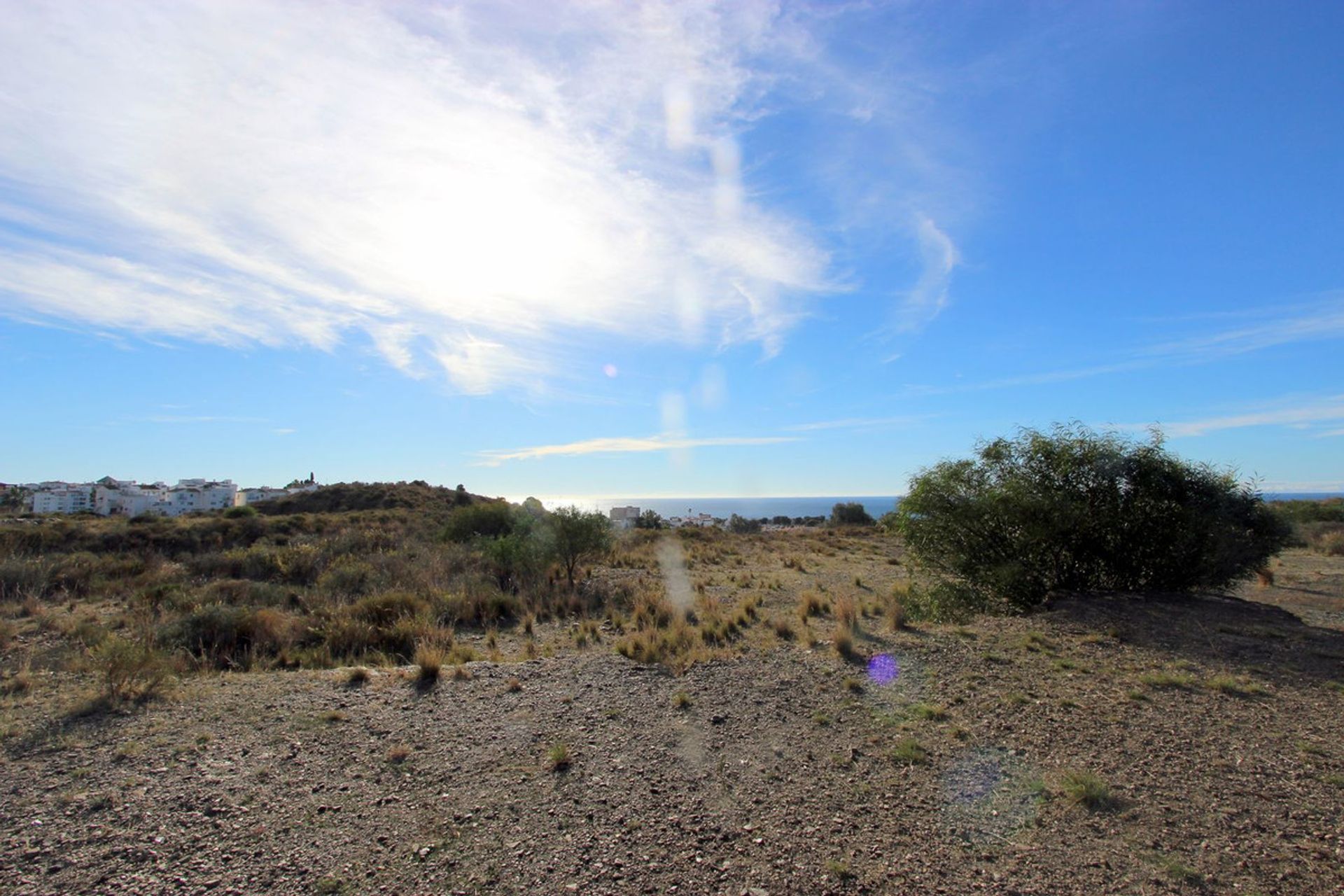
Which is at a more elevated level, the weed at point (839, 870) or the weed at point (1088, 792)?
the weed at point (1088, 792)

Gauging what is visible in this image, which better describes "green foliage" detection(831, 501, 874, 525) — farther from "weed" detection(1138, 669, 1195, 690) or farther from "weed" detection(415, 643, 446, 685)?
"weed" detection(415, 643, 446, 685)

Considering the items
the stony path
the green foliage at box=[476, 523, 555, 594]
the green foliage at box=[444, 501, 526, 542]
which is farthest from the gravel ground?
the green foliage at box=[444, 501, 526, 542]

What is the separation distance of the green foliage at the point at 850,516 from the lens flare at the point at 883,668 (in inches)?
1824

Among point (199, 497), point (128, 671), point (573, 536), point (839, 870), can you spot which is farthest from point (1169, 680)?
point (199, 497)

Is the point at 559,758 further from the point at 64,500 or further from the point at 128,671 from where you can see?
the point at 64,500

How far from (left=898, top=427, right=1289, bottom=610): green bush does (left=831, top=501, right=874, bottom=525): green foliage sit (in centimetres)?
4286

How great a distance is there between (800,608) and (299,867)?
11008 mm

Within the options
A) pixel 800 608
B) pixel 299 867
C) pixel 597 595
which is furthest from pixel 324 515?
pixel 299 867

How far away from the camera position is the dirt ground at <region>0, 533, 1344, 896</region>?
4.09 meters

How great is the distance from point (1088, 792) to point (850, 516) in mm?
52427

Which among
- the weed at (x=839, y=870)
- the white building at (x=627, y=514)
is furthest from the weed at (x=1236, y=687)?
the white building at (x=627, y=514)

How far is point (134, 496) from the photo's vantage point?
6975 cm

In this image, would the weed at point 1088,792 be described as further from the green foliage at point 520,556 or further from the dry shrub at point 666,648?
the green foliage at point 520,556

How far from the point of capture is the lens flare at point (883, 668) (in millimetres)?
7969
